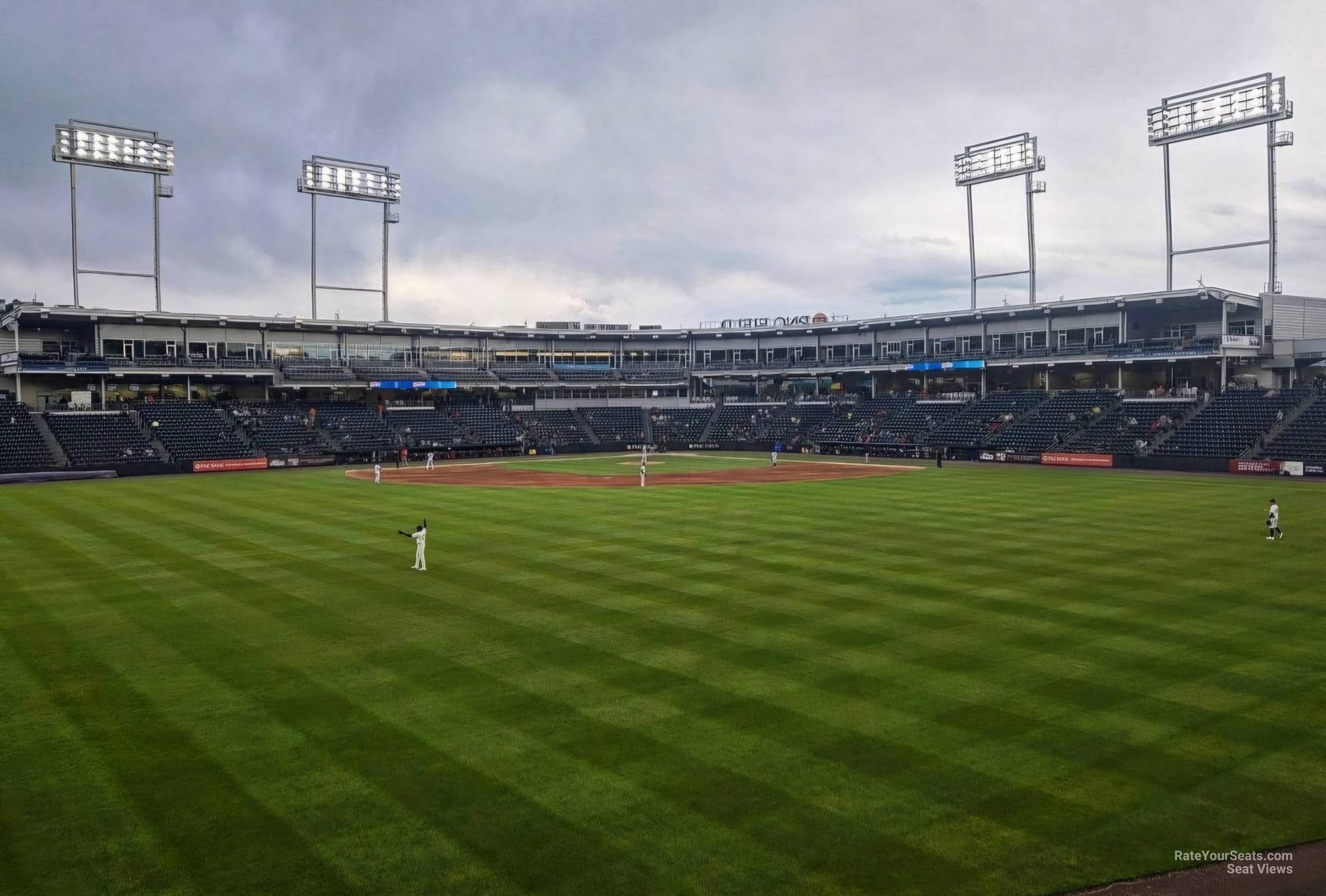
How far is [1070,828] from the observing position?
943 centimetres

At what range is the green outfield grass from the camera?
9000 millimetres

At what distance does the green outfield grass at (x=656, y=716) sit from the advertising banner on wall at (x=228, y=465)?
3572 centimetres

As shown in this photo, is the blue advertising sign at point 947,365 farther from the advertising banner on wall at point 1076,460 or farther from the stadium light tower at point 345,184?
the stadium light tower at point 345,184

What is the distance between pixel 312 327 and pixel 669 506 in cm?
5593

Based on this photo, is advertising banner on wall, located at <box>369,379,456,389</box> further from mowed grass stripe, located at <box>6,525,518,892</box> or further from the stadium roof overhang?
mowed grass stripe, located at <box>6,525,518,892</box>

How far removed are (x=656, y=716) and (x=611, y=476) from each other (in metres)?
42.2

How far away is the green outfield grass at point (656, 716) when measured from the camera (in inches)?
354

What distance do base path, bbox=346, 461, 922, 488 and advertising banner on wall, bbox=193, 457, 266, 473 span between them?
7754 mm

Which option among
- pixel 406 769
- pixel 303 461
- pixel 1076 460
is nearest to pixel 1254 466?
pixel 1076 460

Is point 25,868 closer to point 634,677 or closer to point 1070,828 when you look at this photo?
point 634,677

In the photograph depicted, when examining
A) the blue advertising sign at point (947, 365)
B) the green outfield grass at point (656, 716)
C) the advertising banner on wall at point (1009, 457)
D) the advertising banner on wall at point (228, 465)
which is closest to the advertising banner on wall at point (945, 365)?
the blue advertising sign at point (947, 365)

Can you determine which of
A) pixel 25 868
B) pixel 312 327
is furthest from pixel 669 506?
pixel 312 327

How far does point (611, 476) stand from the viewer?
5472 centimetres

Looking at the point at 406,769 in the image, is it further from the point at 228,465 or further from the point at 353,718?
the point at 228,465
